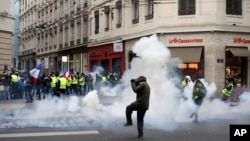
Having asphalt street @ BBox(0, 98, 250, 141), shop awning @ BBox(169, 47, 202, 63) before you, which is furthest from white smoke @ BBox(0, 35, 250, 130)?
shop awning @ BBox(169, 47, 202, 63)

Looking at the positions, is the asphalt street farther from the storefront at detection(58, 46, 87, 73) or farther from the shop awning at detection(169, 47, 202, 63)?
A: the storefront at detection(58, 46, 87, 73)

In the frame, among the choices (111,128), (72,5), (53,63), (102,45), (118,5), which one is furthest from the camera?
(53,63)

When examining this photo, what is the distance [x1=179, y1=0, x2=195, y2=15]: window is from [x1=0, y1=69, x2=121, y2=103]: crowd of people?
269 inches

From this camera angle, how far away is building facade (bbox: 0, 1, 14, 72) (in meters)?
26.7

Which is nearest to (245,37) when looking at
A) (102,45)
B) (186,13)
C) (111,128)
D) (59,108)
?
(186,13)

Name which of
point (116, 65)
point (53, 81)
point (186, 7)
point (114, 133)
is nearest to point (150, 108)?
point (114, 133)

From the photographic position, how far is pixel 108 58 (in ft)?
126

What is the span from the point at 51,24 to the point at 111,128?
4441 cm

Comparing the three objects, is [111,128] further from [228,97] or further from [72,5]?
[72,5]

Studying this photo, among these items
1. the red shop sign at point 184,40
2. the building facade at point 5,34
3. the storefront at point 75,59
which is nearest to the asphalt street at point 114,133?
the building facade at point 5,34

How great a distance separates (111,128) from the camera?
12578 mm

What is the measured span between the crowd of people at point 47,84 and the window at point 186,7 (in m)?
6.83

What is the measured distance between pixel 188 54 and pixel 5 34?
12.2 metres

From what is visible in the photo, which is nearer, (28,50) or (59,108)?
(59,108)
